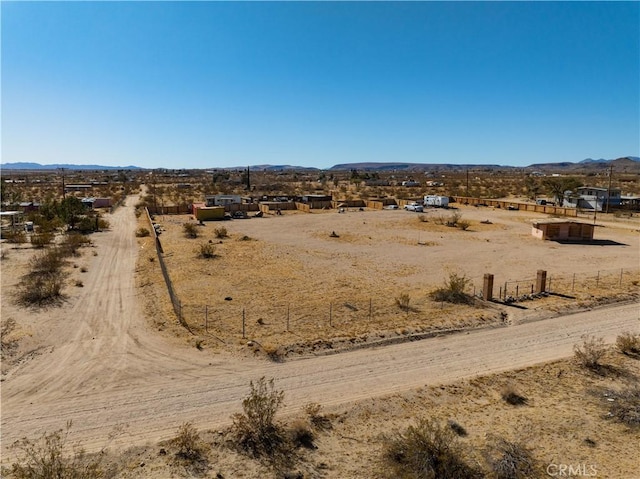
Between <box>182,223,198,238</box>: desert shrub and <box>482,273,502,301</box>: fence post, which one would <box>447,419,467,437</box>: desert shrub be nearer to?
<box>482,273,502,301</box>: fence post

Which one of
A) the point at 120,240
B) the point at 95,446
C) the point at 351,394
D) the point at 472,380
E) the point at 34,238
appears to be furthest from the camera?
the point at 120,240

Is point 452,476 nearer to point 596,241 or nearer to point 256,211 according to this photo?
point 596,241

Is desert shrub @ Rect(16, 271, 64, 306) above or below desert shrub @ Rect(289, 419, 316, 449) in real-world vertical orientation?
above

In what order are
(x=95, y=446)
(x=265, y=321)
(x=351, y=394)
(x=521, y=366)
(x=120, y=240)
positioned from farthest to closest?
(x=120, y=240) < (x=265, y=321) < (x=521, y=366) < (x=351, y=394) < (x=95, y=446)

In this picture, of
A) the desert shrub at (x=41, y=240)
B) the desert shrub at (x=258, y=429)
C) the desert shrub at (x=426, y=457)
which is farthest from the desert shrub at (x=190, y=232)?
the desert shrub at (x=426, y=457)

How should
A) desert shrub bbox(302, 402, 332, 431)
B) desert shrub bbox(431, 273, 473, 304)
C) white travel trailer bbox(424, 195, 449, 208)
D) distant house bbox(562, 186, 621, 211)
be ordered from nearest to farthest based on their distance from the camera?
1. desert shrub bbox(302, 402, 332, 431)
2. desert shrub bbox(431, 273, 473, 304)
3. distant house bbox(562, 186, 621, 211)
4. white travel trailer bbox(424, 195, 449, 208)

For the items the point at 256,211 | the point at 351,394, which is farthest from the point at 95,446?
the point at 256,211

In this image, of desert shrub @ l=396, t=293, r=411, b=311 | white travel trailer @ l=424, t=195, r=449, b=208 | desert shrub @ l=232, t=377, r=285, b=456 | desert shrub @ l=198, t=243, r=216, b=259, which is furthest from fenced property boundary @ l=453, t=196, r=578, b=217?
desert shrub @ l=232, t=377, r=285, b=456

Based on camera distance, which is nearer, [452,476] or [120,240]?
[452,476]
